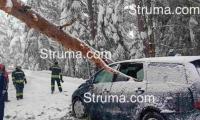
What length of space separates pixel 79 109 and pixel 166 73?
12.9 ft

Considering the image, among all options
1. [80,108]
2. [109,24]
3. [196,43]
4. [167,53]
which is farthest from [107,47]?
[80,108]

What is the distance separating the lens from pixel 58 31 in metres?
5.90

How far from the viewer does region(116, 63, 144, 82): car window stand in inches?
405

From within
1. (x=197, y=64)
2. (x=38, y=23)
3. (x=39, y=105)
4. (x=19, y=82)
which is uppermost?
(x=38, y=23)

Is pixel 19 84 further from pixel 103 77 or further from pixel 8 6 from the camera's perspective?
pixel 8 6

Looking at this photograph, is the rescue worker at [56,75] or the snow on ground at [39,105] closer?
the snow on ground at [39,105]

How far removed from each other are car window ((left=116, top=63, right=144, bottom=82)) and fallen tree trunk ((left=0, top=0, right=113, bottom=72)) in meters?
4.32

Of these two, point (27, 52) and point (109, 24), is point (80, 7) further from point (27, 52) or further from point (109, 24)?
point (27, 52)

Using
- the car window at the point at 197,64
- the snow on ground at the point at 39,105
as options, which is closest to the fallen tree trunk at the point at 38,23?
the car window at the point at 197,64

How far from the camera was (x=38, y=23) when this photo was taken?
18.7ft

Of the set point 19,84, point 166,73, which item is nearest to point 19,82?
point 19,84

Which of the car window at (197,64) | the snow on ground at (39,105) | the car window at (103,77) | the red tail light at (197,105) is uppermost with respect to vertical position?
the car window at (197,64)

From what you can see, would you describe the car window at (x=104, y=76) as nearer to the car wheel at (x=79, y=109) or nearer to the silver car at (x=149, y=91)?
the silver car at (x=149, y=91)

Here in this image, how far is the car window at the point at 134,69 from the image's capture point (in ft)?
33.8
